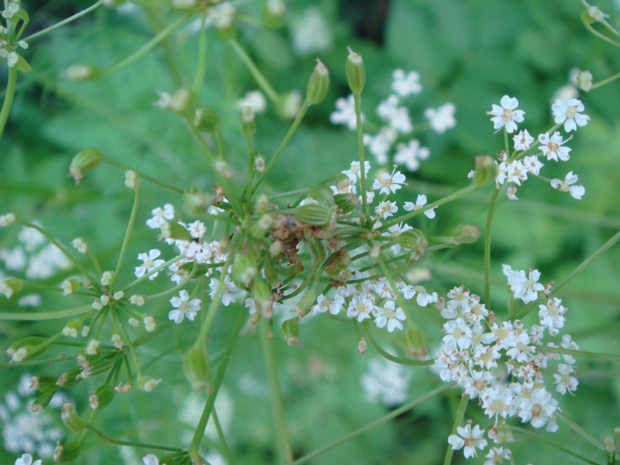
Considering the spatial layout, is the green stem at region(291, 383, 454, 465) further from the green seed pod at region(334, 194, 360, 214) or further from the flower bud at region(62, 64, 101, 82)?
the flower bud at region(62, 64, 101, 82)

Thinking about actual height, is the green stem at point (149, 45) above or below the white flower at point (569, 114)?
above

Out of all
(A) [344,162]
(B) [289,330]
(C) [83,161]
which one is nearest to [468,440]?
(B) [289,330]

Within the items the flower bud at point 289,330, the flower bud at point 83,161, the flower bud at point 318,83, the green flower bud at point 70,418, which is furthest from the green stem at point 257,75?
the green flower bud at point 70,418

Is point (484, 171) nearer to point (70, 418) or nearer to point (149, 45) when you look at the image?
point (149, 45)

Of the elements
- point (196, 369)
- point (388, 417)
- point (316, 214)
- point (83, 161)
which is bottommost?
point (388, 417)

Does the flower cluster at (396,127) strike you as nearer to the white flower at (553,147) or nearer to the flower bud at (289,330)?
the white flower at (553,147)

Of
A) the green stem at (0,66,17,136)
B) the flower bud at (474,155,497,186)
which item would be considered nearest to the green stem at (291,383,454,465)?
the flower bud at (474,155,497,186)
